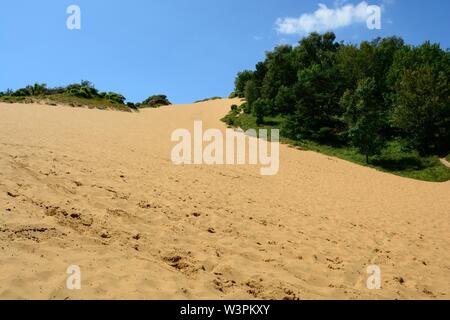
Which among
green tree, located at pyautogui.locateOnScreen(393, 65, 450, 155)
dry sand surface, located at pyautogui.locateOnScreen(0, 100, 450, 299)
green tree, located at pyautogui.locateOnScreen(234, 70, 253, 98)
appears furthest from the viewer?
green tree, located at pyautogui.locateOnScreen(234, 70, 253, 98)

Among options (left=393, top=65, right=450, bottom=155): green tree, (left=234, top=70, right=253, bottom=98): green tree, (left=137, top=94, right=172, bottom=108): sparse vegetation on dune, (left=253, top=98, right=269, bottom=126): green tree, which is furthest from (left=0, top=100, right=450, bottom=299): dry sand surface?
(left=137, top=94, right=172, bottom=108): sparse vegetation on dune

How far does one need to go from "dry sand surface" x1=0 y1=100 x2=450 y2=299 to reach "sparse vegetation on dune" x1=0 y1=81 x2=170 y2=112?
26981mm

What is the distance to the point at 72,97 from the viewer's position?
47.2 metres

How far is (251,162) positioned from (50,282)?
18.4 m

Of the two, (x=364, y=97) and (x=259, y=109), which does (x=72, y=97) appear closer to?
(x=259, y=109)

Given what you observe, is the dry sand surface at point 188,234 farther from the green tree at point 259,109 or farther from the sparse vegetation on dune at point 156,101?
the sparse vegetation on dune at point 156,101

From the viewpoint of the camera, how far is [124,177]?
12609mm

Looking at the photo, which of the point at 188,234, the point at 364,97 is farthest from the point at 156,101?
the point at 188,234

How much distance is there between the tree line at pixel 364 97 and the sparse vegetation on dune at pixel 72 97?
18390 mm

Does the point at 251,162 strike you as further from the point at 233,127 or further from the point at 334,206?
the point at 233,127

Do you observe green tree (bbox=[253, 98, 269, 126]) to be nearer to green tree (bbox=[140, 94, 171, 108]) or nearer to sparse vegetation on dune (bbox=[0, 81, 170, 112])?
sparse vegetation on dune (bbox=[0, 81, 170, 112])

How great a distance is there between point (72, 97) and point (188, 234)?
43.9 meters

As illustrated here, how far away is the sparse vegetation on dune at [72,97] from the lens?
42062mm

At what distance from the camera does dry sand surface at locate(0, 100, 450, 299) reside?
236 inches
